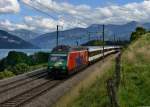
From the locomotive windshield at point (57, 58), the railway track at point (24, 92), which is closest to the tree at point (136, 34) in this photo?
the locomotive windshield at point (57, 58)

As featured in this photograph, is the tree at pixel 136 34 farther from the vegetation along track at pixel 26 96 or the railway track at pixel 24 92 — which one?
the vegetation along track at pixel 26 96

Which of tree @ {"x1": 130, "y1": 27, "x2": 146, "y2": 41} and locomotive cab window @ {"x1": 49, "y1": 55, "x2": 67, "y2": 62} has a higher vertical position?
tree @ {"x1": 130, "y1": 27, "x2": 146, "y2": 41}

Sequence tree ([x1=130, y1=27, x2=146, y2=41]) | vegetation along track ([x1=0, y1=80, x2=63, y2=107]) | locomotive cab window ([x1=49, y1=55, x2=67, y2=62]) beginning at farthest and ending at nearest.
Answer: tree ([x1=130, y1=27, x2=146, y2=41]) < locomotive cab window ([x1=49, y1=55, x2=67, y2=62]) < vegetation along track ([x1=0, y1=80, x2=63, y2=107])

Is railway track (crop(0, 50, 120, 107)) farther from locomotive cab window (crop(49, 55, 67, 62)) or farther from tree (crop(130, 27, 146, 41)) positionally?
tree (crop(130, 27, 146, 41))

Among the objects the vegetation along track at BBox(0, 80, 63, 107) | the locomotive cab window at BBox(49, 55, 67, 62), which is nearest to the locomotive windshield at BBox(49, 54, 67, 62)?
the locomotive cab window at BBox(49, 55, 67, 62)

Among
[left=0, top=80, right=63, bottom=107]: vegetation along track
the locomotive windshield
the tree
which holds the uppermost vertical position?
the tree

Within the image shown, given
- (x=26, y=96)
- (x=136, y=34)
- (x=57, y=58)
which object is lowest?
(x=26, y=96)

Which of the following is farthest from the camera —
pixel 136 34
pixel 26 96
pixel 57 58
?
pixel 136 34

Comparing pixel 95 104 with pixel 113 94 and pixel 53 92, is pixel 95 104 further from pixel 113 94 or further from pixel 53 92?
pixel 53 92

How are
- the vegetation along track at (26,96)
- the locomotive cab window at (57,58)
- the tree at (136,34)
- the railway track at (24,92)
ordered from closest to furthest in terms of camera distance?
the vegetation along track at (26,96) < the railway track at (24,92) < the locomotive cab window at (57,58) < the tree at (136,34)

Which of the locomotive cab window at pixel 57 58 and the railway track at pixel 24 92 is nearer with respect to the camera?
the railway track at pixel 24 92

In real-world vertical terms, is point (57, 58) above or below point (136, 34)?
below

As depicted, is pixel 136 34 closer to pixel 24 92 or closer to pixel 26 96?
pixel 24 92

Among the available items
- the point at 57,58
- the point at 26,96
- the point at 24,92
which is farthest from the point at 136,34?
the point at 26,96
